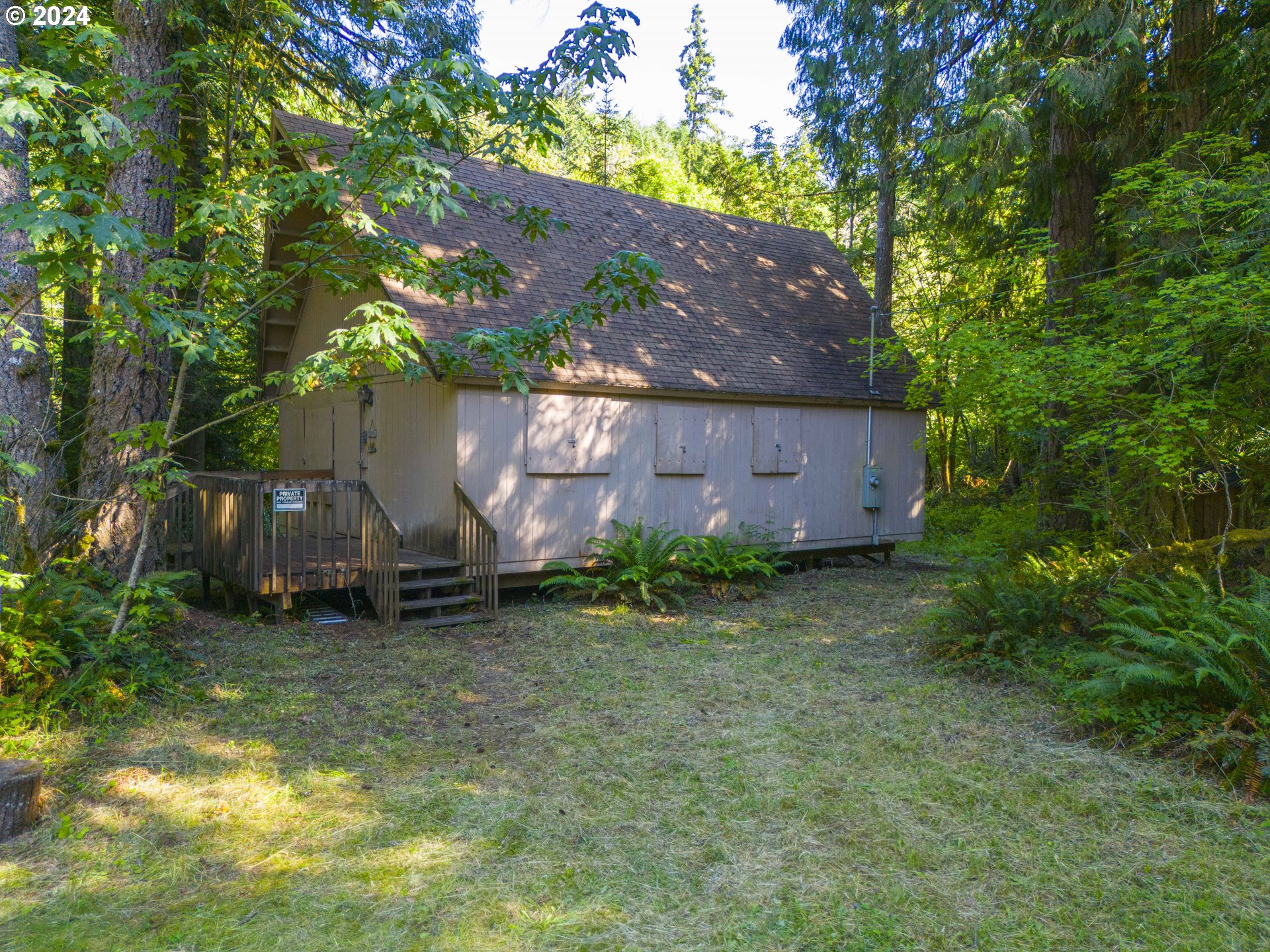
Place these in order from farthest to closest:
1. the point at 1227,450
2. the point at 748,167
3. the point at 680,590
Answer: the point at 748,167
the point at 680,590
the point at 1227,450

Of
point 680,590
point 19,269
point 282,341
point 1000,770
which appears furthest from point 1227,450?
point 282,341

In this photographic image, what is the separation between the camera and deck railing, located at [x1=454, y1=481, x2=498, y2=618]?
9.03m

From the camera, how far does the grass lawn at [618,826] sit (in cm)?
328

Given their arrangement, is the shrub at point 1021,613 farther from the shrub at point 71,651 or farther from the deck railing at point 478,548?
the shrub at point 71,651

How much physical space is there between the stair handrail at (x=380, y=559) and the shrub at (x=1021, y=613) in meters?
5.20

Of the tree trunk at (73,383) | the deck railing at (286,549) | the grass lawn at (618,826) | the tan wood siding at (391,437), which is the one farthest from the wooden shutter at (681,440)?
the tree trunk at (73,383)

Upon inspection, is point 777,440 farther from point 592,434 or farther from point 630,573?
point 630,573

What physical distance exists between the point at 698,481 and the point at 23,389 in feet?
24.6

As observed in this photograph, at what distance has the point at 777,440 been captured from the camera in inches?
480

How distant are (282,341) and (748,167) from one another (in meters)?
21.5

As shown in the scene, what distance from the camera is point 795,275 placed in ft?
48.8

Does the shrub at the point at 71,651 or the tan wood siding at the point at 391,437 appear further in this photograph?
the tan wood siding at the point at 391,437

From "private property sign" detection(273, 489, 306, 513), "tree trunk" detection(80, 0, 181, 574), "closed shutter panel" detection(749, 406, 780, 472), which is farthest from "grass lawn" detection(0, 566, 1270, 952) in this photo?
"closed shutter panel" detection(749, 406, 780, 472)

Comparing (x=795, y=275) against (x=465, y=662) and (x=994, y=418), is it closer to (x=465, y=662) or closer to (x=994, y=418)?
(x=994, y=418)
